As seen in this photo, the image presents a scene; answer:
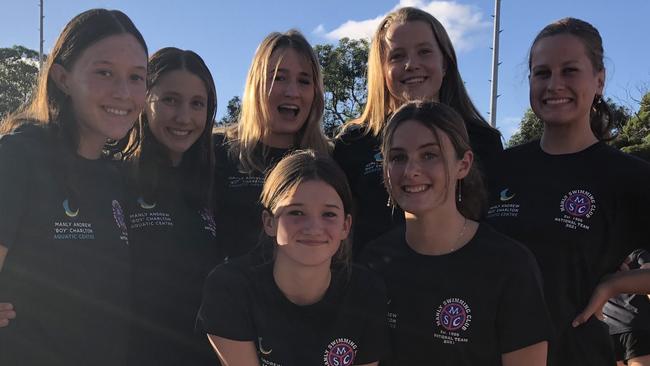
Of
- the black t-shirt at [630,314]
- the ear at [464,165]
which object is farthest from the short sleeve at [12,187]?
the black t-shirt at [630,314]

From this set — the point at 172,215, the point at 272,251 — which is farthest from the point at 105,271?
the point at 272,251

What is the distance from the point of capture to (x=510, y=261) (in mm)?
2512

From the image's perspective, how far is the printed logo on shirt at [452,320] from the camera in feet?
8.32

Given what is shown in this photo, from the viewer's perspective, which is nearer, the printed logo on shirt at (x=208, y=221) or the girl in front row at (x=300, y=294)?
the girl in front row at (x=300, y=294)

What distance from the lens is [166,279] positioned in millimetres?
3170

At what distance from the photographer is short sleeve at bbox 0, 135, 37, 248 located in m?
2.40

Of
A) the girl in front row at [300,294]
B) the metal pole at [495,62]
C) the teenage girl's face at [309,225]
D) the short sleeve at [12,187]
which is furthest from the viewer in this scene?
the metal pole at [495,62]


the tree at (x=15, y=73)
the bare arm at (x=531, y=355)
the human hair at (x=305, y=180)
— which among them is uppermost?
the tree at (x=15, y=73)

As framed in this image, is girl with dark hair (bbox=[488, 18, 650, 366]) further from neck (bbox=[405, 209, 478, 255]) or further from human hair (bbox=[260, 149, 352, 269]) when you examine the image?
human hair (bbox=[260, 149, 352, 269])

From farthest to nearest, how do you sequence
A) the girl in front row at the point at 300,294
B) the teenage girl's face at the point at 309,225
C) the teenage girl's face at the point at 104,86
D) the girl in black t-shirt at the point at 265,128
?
the girl in black t-shirt at the point at 265,128 → the teenage girl's face at the point at 104,86 → the teenage girl's face at the point at 309,225 → the girl in front row at the point at 300,294

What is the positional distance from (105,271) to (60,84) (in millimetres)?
976

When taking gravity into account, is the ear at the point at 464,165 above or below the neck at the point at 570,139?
below

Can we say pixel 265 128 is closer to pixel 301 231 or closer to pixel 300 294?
pixel 301 231

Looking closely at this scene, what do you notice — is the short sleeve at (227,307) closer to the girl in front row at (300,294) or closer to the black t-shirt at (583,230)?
the girl in front row at (300,294)
